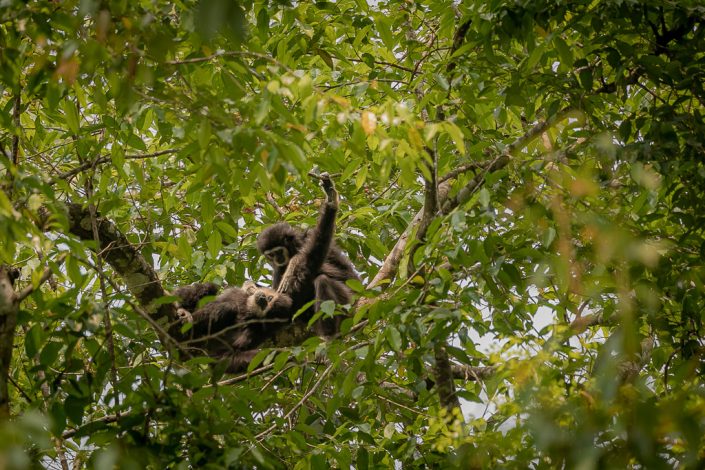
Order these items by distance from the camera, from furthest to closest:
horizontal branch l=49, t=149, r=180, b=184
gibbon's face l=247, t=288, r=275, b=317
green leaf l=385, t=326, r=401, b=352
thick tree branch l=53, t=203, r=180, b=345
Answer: gibbon's face l=247, t=288, r=275, b=317
thick tree branch l=53, t=203, r=180, b=345
horizontal branch l=49, t=149, r=180, b=184
green leaf l=385, t=326, r=401, b=352

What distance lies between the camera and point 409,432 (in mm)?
5543

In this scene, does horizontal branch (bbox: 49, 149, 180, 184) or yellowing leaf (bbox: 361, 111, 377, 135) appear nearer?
yellowing leaf (bbox: 361, 111, 377, 135)

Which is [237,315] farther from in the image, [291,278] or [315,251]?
[315,251]

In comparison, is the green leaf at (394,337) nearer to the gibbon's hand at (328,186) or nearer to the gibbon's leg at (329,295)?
the gibbon's hand at (328,186)

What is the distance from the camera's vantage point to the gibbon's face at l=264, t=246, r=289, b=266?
763 centimetres

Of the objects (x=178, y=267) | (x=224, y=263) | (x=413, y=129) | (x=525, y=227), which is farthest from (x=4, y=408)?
(x=178, y=267)

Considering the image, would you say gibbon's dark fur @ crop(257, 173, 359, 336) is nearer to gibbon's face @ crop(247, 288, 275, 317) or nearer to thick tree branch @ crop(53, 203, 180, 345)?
gibbon's face @ crop(247, 288, 275, 317)

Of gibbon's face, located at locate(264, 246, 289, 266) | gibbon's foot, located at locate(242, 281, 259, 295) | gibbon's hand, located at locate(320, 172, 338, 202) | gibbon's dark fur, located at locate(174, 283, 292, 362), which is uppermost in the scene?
gibbon's hand, located at locate(320, 172, 338, 202)

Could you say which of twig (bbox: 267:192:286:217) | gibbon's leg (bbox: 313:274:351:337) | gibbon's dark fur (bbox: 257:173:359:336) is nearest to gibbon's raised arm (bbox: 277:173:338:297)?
gibbon's dark fur (bbox: 257:173:359:336)

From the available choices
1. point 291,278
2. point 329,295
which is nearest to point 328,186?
point 329,295

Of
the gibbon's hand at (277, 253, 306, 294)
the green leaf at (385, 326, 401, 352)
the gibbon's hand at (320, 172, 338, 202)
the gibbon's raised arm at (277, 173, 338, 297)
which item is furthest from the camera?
the gibbon's hand at (277, 253, 306, 294)

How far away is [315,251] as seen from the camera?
6.79 metres

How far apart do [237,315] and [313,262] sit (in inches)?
34.7

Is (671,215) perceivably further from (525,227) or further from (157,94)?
(157,94)
